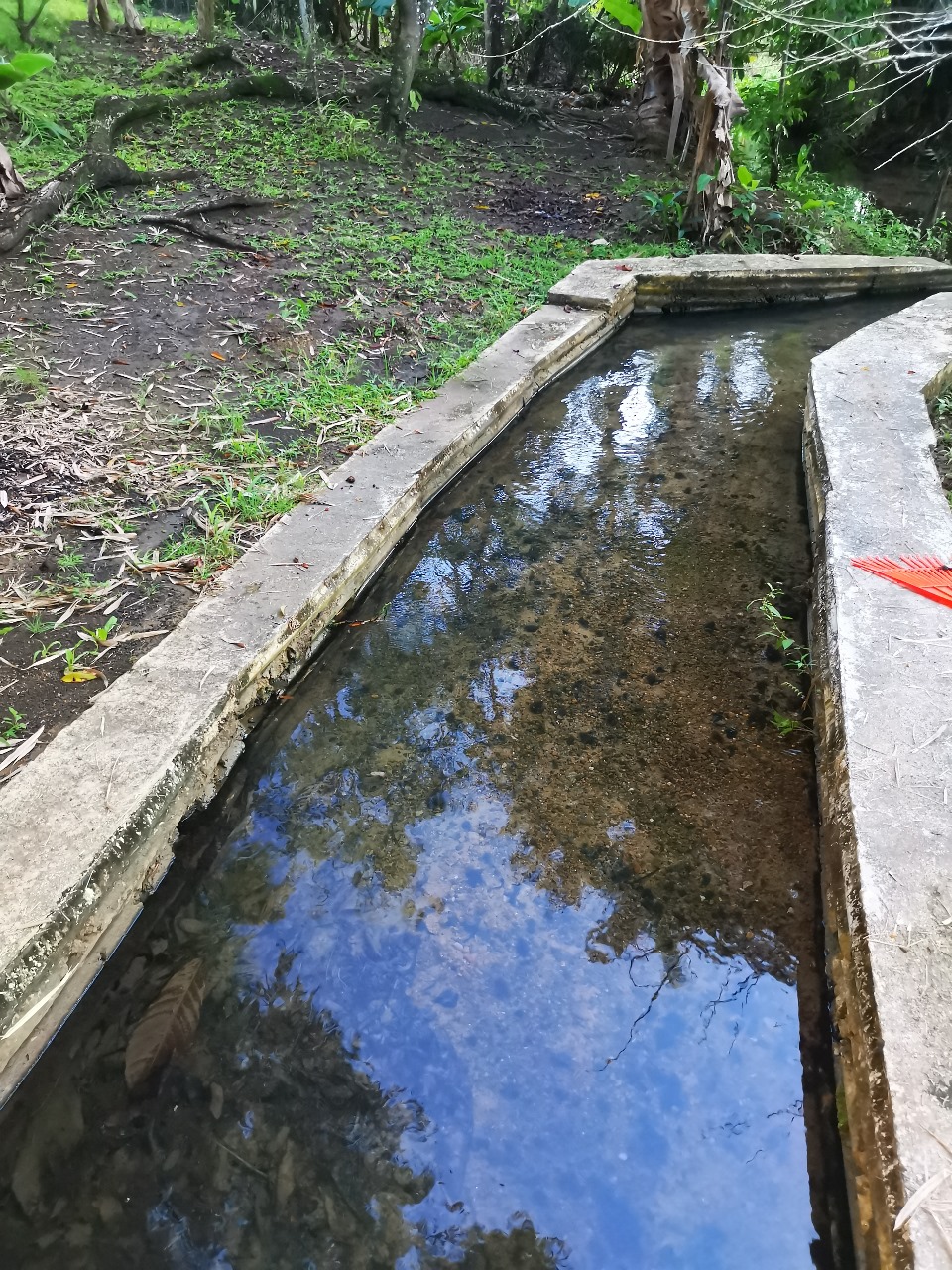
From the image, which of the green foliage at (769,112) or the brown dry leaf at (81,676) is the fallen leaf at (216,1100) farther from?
the green foliage at (769,112)

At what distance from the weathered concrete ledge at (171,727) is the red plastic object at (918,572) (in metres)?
1.76

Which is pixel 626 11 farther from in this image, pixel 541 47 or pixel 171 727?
pixel 171 727

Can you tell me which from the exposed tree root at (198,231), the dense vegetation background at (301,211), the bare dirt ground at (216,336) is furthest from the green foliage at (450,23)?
A: the exposed tree root at (198,231)

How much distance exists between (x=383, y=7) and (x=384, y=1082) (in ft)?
33.9

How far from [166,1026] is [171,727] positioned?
0.71 m

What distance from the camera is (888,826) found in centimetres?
186

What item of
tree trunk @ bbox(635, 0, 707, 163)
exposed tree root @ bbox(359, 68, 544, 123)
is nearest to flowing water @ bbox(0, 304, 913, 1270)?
tree trunk @ bbox(635, 0, 707, 163)

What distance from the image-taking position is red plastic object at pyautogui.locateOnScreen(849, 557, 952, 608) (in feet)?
8.44

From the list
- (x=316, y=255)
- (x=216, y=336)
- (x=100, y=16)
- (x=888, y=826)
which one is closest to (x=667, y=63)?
(x=316, y=255)

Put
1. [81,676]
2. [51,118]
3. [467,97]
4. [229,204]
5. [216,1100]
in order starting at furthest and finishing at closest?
[467,97]
[51,118]
[229,204]
[81,676]
[216,1100]

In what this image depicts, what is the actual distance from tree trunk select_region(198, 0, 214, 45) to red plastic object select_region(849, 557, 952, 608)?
35.3 feet

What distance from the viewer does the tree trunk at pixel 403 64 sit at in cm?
723

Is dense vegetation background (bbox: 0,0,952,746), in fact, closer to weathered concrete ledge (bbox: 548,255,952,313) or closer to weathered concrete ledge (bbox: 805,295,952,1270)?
weathered concrete ledge (bbox: 548,255,952,313)

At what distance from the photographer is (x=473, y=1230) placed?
1.55 meters
